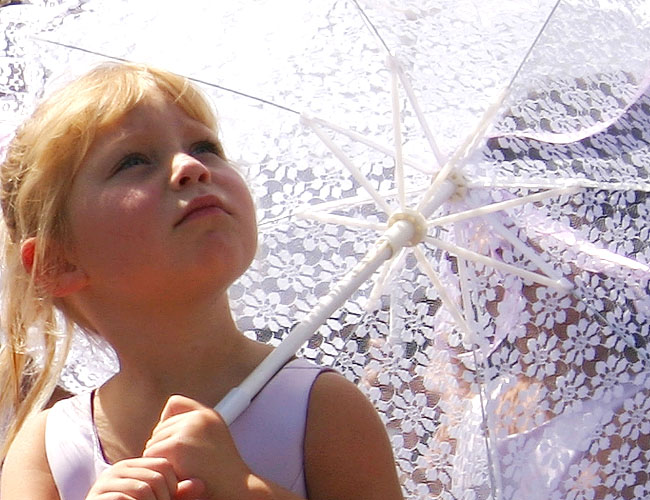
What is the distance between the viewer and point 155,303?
5.95 ft

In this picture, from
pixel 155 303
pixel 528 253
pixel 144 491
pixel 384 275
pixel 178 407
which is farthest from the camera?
pixel 384 275

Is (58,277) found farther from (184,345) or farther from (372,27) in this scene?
(372,27)

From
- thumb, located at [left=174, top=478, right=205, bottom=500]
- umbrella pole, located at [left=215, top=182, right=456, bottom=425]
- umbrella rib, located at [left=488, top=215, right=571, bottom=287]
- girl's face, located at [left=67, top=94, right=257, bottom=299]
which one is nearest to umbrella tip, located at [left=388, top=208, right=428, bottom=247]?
umbrella pole, located at [left=215, top=182, right=456, bottom=425]

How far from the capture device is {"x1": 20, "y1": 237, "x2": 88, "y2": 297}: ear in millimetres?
1868

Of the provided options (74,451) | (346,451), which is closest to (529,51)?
(346,451)

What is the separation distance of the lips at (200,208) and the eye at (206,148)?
132 mm

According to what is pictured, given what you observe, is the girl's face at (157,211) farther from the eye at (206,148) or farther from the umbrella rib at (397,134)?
the umbrella rib at (397,134)

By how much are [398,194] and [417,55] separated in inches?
8.1

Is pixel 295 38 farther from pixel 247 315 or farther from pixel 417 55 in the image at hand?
pixel 247 315

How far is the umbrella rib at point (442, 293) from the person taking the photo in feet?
6.55

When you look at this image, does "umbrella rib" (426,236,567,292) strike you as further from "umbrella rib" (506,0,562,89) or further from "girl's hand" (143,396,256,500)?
"girl's hand" (143,396,256,500)

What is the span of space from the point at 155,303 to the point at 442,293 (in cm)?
46

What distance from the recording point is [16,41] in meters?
2.25

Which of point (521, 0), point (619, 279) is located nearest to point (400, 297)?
point (619, 279)
